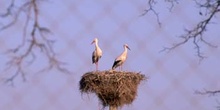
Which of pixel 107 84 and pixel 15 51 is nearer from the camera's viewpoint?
pixel 15 51

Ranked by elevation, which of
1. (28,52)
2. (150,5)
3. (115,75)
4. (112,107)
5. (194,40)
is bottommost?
(112,107)

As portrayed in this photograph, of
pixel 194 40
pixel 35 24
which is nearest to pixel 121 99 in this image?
pixel 194 40

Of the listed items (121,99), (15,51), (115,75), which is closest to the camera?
(15,51)

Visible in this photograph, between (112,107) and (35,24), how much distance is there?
6.31m

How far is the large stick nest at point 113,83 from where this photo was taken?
6.43 meters

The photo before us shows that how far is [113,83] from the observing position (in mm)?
6520

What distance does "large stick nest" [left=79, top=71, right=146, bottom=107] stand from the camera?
6426mm

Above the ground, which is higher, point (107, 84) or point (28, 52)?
point (28, 52)

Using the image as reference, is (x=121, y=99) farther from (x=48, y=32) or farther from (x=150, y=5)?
(x=48, y=32)

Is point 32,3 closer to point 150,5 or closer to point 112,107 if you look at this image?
point 150,5

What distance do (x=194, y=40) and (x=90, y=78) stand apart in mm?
4665

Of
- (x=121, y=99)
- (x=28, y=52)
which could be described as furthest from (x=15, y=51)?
(x=121, y=99)

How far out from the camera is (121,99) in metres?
6.84

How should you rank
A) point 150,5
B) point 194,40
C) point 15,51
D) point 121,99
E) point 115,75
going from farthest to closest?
point 121,99, point 115,75, point 194,40, point 150,5, point 15,51
